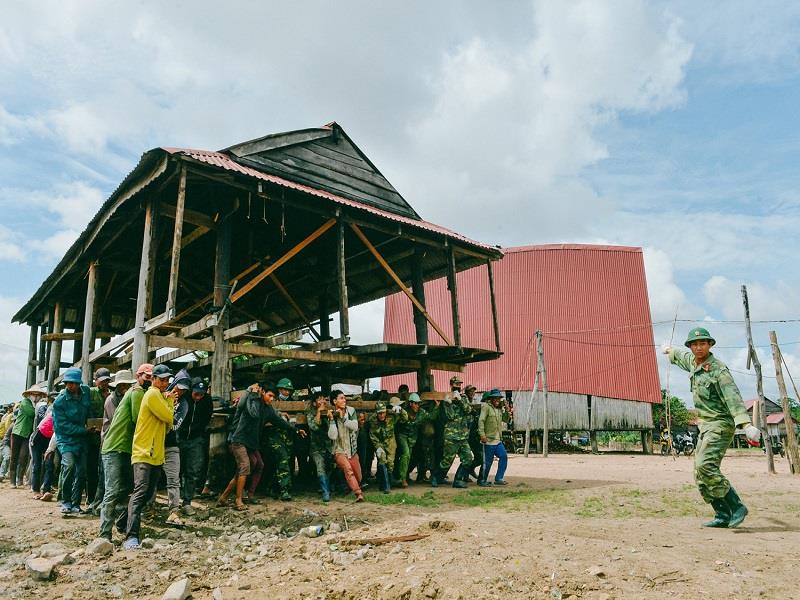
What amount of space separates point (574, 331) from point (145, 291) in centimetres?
2175

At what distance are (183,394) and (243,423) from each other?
0.95m

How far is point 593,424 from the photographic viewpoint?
26219 millimetres

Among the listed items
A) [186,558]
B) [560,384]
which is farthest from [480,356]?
[560,384]

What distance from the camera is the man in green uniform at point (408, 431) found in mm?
10219

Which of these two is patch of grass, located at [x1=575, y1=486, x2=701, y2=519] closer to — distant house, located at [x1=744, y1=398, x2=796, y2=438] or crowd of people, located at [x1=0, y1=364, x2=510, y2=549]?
crowd of people, located at [x1=0, y1=364, x2=510, y2=549]

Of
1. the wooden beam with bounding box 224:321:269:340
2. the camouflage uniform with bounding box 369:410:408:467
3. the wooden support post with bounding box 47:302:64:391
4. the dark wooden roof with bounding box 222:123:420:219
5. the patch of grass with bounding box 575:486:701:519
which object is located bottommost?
the patch of grass with bounding box 575:486:701:519

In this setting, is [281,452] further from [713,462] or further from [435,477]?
[713,462]

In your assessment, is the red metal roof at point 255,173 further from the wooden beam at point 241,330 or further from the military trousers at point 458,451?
the military trousers at point 458,451

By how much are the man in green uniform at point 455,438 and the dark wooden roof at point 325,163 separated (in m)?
4.18

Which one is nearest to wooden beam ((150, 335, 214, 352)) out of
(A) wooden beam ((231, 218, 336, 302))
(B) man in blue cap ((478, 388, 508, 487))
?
(A) wooden beam ((231, 218, 336, 302))

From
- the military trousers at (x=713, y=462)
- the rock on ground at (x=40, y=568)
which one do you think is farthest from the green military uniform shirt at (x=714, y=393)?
the rock on ground at (x=40, y=568)

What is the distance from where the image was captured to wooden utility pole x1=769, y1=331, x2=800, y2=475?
43.5ft

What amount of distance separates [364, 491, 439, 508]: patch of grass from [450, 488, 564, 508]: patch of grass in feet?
1.11

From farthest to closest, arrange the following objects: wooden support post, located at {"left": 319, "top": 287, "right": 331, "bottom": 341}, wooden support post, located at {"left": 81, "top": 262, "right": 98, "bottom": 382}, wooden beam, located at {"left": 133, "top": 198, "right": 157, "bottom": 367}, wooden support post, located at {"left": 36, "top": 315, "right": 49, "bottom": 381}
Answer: wooden support post, located at {"left": 36, "top": 315, "right": 49, "bottom": 381} → wooden support post, located at {"left": 319, "top": 287, "right": 331, "bottom": 341} → wooden support post, located at {"left": 81, "top": 262, "right": 98, "bottom": 382} → wooden beam, located at {"left": 133, "top": 198, "right": 157, "bottom": 367}
